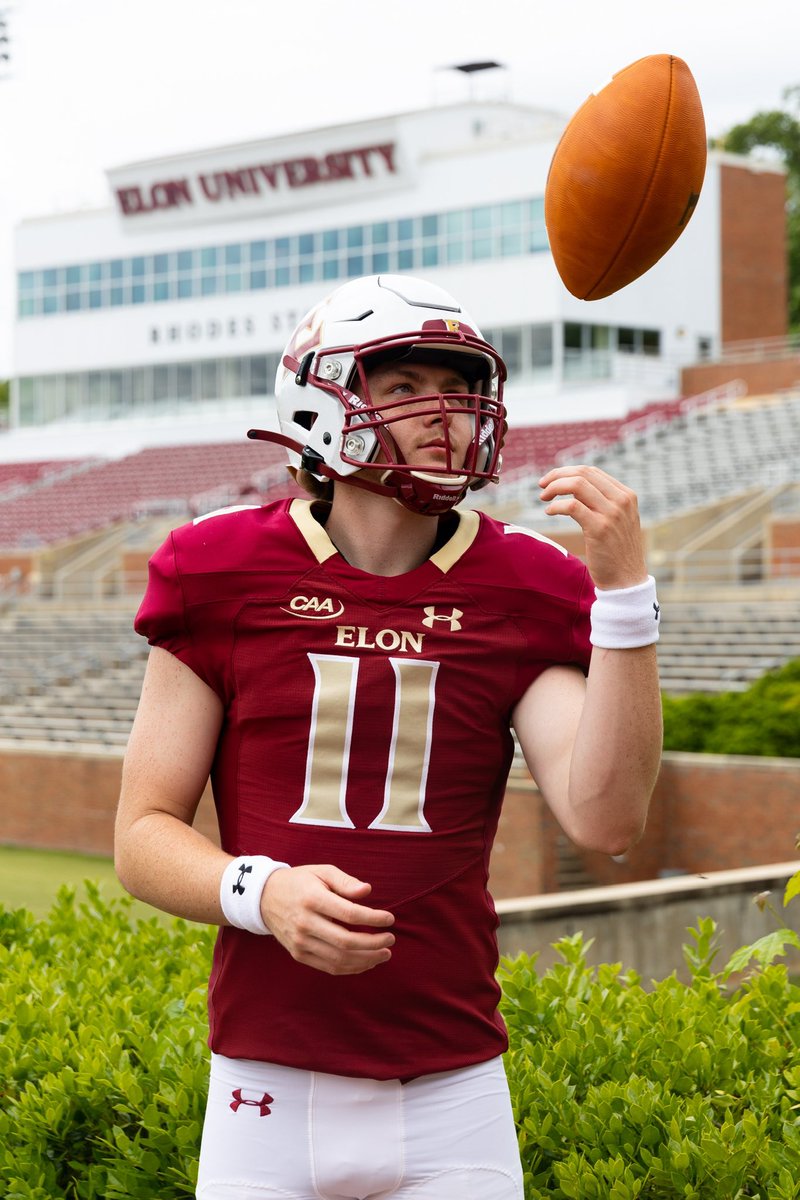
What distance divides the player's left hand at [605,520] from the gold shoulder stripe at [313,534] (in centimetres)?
40

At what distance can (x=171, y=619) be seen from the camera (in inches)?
97.7

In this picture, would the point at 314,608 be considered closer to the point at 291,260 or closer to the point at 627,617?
the point at 627,617

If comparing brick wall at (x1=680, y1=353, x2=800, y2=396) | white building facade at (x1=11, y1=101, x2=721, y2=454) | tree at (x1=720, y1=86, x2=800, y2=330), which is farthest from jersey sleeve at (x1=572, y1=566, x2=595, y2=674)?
tree at (x1=720, y1=86, x2=800, y2=330)

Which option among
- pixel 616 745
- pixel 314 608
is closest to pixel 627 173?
pixel 314 608

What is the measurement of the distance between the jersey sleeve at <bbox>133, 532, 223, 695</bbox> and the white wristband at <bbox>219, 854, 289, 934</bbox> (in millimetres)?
352

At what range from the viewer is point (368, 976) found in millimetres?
2354

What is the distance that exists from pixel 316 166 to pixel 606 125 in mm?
39065

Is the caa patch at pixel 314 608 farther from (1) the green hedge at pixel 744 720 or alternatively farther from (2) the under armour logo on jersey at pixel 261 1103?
(1) the green hedge at pixel 744 720

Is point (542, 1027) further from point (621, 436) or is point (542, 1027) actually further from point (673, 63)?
point (621, 436)

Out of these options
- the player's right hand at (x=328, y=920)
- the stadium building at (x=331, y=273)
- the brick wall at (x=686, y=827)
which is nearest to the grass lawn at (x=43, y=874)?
the brick wall at (x=686, y=827)

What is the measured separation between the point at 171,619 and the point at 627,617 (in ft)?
2.28

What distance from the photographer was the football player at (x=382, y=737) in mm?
2297

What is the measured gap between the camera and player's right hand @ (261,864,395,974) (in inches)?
80.6

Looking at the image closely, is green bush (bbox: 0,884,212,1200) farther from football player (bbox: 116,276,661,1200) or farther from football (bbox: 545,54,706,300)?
football (bbox: 545,54,706,300)
